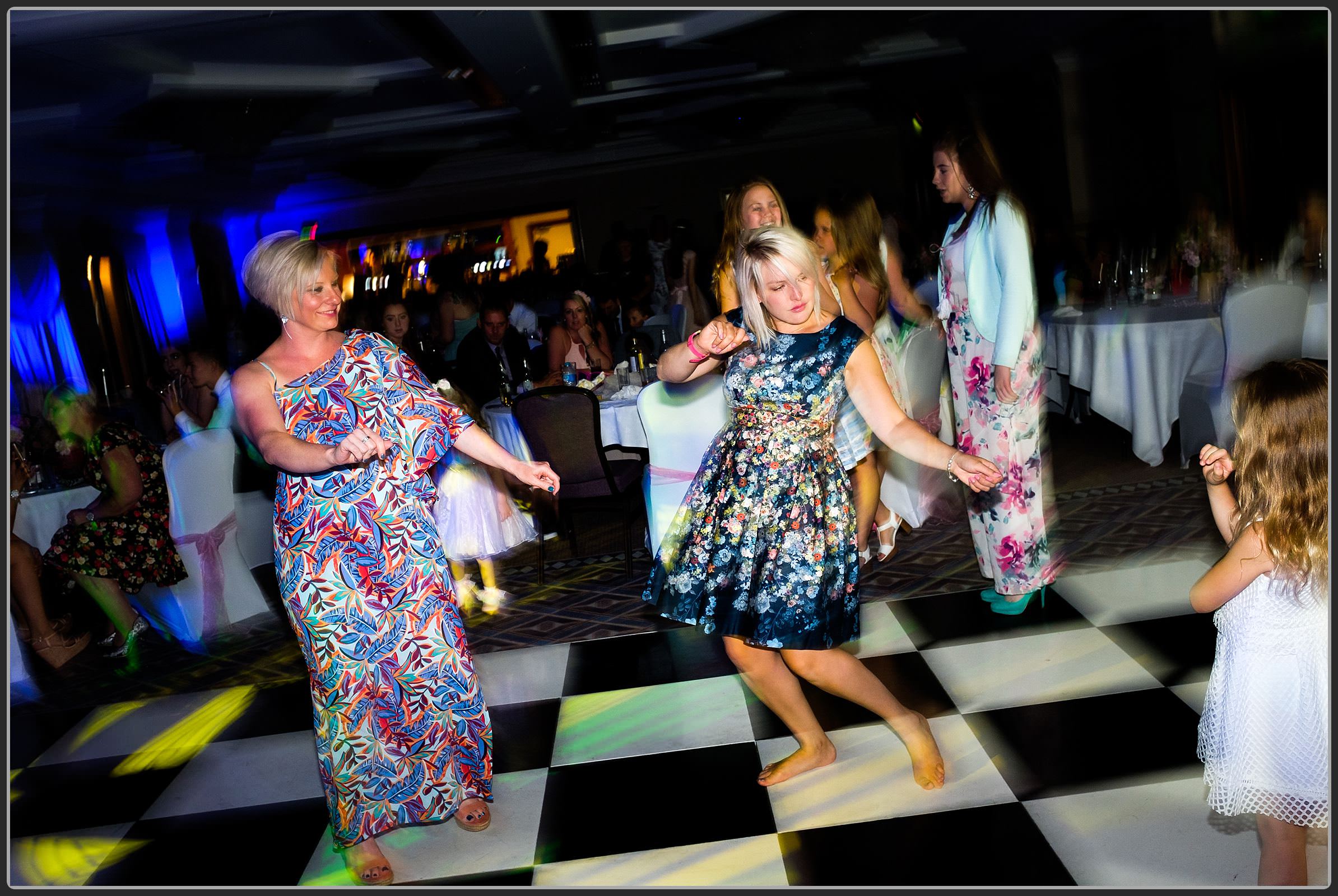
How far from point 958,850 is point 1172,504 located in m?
2.83

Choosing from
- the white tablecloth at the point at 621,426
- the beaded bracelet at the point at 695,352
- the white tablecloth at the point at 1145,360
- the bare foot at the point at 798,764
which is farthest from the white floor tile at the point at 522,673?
the white tablecloth at the point at 1145,360

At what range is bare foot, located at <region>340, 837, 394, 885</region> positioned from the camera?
229cm

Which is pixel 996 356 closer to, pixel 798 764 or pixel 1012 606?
pixel 1012 606

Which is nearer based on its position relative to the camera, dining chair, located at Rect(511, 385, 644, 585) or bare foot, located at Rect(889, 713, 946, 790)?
bare foot, located at Rect(889, 713, 946, 790)

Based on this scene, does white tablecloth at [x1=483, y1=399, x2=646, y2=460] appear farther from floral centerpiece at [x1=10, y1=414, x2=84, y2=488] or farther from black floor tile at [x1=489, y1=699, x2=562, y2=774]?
floral centerpiece at [x1=10, y1=414, x2=84, y2=488]

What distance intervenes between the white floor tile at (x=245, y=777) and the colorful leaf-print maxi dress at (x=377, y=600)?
0.53 m

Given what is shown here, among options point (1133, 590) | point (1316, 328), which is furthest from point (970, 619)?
point (1316, 328)

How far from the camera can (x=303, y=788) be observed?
281cm

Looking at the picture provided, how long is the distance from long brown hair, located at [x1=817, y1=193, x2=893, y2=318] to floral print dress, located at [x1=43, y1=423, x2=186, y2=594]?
118 inches

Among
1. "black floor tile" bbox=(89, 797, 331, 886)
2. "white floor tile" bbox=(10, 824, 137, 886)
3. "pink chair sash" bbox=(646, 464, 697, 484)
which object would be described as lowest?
"black floor tile" bbox=(89, 797, 331, 886)

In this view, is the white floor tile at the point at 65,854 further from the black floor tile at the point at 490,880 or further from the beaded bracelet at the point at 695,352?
the beaded bracelet at the point at 695,352

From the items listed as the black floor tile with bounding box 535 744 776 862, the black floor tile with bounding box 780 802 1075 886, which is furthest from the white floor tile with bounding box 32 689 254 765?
the black floor tile with bounding box 780 802 1075 886

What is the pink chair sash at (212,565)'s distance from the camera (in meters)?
4.22

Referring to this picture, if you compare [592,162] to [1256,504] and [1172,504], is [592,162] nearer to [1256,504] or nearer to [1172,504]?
[1172,504]
